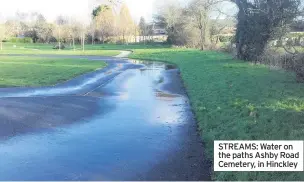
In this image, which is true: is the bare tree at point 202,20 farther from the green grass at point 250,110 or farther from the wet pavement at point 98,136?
the wet pavement at point 98,136

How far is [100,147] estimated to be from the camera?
8422 mm

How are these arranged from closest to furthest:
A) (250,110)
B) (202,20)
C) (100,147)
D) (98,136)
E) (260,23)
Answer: (100,147) → (98,136) → (250,110) → (260,23) → (202,20)

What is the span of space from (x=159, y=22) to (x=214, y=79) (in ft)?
183

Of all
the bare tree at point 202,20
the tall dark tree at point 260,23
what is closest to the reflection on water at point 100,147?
the tall dark tree at point 260,23

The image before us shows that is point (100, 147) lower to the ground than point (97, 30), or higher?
lower

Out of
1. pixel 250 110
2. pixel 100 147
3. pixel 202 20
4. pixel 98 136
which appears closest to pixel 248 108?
pixel 250 110

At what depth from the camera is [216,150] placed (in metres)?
6.75

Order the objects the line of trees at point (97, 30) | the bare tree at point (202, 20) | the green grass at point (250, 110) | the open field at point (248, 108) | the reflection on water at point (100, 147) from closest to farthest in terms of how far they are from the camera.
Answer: the reflection on water at point (100, 147)
the green grass at point (250, 110)
the open field at point (248, 108)
the bare tree at point (202, 20)
the line of trees at point (97, 30)

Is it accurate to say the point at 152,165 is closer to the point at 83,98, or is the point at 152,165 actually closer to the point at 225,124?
the point at 225,124

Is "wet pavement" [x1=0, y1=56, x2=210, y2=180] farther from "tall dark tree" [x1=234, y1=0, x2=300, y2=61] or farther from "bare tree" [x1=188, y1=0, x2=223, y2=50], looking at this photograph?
"bare tree" [x1=188, y1=0, x2=223, y2=50]

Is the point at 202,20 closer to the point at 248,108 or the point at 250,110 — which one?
the point at 248,108
